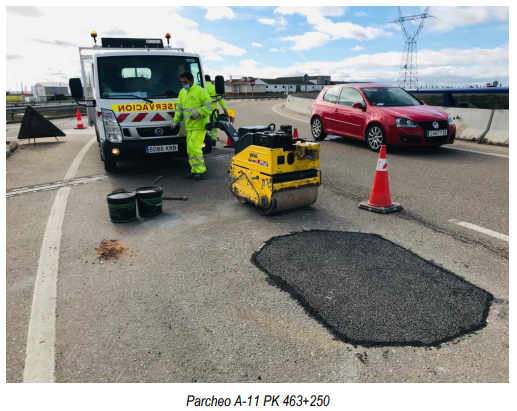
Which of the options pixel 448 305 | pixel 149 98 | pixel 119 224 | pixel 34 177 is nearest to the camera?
pixel 448 305

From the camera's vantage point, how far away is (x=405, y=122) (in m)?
8.74

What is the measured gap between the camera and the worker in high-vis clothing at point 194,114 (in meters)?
6.80

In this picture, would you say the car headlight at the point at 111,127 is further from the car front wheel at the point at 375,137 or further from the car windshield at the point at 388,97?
the car windshield at the point at 388,97

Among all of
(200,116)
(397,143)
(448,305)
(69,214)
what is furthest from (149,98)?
(448,305)

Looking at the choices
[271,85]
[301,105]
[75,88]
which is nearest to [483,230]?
[75,88]

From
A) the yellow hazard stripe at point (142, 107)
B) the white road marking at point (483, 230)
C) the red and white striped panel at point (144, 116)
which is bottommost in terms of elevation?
the white road marking at point (483, 230)

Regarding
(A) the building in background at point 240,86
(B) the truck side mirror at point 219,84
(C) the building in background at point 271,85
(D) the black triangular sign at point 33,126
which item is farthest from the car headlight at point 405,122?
(A) the building in background at point 240,86

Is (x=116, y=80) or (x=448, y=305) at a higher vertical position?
(x=116, y=80)

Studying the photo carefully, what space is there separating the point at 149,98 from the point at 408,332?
244 inches

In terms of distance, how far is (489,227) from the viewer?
15.5 ft

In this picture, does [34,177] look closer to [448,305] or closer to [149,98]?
[149,98]

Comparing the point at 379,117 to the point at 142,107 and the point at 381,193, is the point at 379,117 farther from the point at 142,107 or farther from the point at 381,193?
the point at 142,107

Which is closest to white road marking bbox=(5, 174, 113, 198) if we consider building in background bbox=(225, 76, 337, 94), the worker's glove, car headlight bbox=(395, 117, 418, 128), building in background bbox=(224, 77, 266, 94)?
the worker's glove

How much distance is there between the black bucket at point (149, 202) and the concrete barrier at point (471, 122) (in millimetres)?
9496
